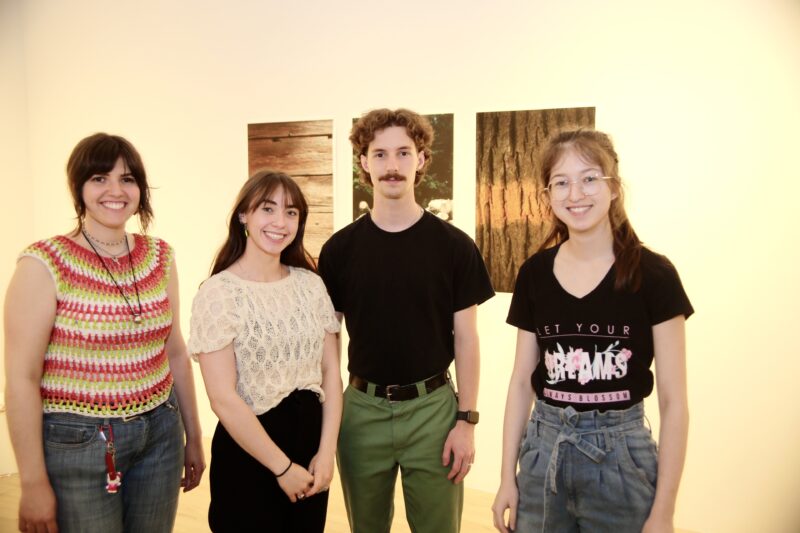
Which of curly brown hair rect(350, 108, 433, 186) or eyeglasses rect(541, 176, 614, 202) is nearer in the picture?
eyeglasses rect(541, 176, 614, 202)

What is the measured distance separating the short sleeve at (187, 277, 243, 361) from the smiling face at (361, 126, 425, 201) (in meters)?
0.64

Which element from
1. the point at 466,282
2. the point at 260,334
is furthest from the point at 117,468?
the point at 466,282

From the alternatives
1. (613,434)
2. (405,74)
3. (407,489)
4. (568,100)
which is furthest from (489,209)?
(613,434)

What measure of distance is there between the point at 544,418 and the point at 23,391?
1.37m

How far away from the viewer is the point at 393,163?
80.3 inches

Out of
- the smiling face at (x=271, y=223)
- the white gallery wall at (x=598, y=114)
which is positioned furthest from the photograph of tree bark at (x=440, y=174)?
the smiling face at (x=271, y=223)

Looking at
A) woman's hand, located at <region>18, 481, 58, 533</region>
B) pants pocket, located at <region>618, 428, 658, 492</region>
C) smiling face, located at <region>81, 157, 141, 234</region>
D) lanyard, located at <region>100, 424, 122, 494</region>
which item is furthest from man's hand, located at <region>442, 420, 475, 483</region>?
smiling face, located at <region>81, 157, 141, 234</region>

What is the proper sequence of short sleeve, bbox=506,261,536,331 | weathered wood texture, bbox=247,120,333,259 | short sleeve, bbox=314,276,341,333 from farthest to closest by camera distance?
weathered wood texture, bbox=247,120,333,259 → short sleeve, bbox=314,276,341,333 → short sleeve, bbox=506,261,536,331

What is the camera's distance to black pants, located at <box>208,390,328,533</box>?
5.47ft

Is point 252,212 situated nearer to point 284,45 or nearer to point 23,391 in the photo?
point 23,391

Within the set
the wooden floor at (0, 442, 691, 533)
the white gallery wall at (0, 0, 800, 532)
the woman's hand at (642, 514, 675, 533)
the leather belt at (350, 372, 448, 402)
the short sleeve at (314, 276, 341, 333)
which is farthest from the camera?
the wooden floor at (0, 442, 691, 533)

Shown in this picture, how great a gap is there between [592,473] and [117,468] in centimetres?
126

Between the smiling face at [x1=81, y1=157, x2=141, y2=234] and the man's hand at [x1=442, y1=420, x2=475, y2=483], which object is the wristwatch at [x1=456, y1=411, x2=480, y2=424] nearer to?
the man's hand at [x1=442, y1=420, x2=475, y2=483]

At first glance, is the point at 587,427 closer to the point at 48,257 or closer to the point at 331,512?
the point at 48,257
